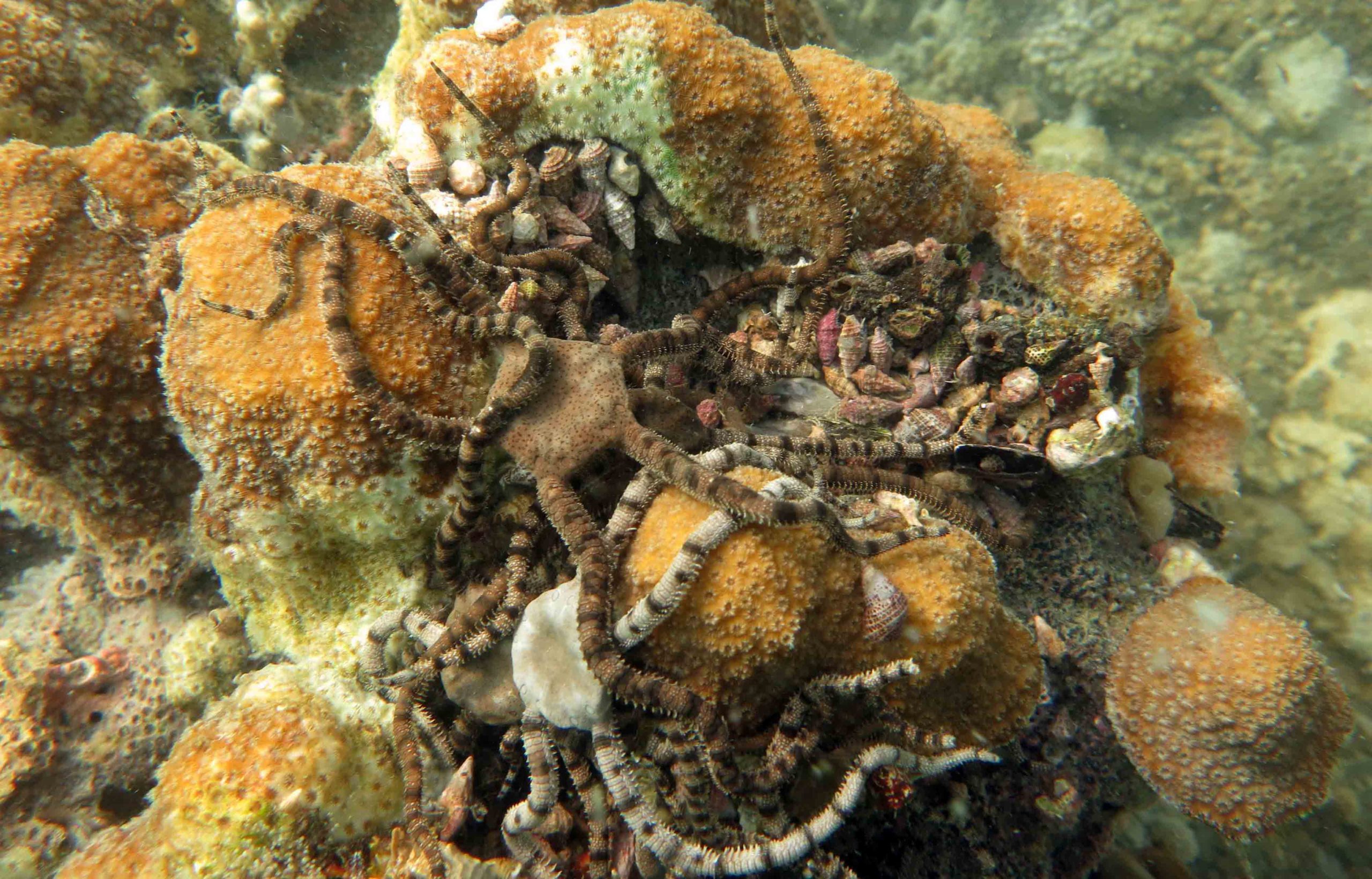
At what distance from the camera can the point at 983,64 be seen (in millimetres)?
11195

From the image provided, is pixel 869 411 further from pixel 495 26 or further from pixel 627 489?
pixel 495 26

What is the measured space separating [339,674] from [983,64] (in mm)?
13444

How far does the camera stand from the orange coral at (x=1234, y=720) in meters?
3.46

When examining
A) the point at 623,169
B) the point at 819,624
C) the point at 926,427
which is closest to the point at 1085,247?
the point at 926,427

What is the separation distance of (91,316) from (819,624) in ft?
14.7

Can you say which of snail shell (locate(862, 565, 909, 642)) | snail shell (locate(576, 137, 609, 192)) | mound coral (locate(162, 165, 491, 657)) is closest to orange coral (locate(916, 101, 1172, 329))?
snail shell (locate(862, 565, 909, 642))

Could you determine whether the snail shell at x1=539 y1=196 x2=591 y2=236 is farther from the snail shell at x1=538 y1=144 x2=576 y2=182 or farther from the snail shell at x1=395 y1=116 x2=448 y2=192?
the snail shell at x1=395 y1=116 x2=448 y2=192

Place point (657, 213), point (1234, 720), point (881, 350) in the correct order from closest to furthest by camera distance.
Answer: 1. point (1234, 720)
2. point (881, 350)
3. point (657, 213)

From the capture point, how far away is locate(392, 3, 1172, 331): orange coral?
383cm

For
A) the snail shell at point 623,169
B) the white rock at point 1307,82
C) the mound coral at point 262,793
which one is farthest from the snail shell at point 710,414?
the white rock at point 1307,82

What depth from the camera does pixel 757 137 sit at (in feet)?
13.4

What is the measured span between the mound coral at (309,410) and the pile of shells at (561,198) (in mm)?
403

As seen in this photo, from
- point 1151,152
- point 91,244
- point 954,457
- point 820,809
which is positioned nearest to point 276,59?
point 91,244

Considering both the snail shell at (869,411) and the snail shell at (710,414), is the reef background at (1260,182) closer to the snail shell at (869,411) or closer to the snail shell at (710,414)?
the snail shell at (869,411)
